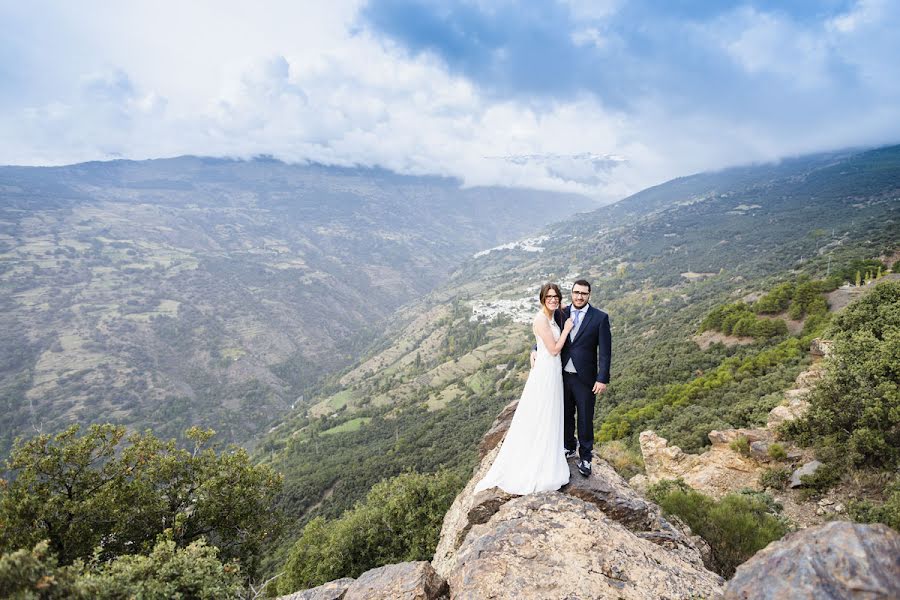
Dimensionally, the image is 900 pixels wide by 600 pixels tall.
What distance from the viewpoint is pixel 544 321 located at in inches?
353

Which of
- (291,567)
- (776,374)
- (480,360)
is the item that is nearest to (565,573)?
(291,567)

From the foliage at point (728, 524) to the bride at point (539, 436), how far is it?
574cm

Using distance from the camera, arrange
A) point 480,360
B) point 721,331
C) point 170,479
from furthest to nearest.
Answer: point 480,360 < point 721,331 < point 170,479

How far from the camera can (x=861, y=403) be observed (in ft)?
55.1

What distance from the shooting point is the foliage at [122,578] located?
17.2 feet

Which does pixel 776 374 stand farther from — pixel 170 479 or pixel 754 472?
pixel 170 479

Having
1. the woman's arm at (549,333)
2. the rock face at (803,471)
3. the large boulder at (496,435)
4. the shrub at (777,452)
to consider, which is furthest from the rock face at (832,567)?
the shrub at (777,452)

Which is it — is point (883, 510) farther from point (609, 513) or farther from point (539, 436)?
point (539, 436)

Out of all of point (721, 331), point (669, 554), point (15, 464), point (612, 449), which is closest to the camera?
point (669, 554)

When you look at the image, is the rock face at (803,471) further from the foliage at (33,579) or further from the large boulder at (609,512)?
the foliage at (33,579)

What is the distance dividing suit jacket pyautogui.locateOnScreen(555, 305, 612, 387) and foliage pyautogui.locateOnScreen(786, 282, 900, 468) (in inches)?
595

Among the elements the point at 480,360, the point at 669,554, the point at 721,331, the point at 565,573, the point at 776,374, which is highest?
the point at 565,573

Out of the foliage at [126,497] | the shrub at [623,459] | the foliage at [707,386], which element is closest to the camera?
the foliage at [126,497]

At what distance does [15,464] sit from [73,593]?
15.4 metres
